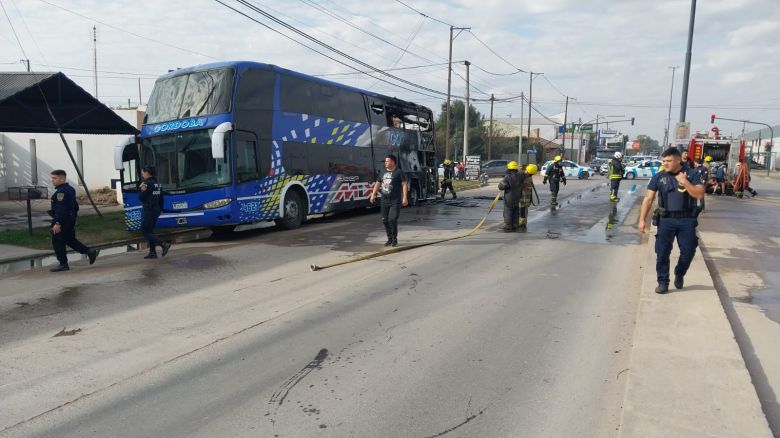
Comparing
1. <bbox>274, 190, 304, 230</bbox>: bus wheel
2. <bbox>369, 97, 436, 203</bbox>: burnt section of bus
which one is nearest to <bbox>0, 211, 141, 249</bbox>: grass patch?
<bbox>274, 190, 304, 230</bbox>: bus wheel

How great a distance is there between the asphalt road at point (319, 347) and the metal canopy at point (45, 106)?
21.2 feet

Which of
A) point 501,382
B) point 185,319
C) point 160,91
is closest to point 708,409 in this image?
point 501,382

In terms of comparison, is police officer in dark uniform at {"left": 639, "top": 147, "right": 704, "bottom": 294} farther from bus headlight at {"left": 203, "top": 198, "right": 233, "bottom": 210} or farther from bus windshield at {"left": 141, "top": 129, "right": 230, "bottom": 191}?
bus windshield at {"left": 141, "top": 129, "right": 230, "bottom": 191}

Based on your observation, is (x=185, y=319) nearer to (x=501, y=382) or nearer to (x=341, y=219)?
(x=501, y=382)

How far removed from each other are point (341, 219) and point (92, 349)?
11619mm

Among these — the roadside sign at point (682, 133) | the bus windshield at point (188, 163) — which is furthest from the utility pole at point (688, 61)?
the bus windshield at point (188, 163)

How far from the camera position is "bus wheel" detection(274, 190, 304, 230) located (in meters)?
13.6

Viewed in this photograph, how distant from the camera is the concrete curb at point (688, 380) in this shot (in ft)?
10.7

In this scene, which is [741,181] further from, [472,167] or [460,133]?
[460,133]

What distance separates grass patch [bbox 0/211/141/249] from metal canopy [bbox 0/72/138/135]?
8.25 feet

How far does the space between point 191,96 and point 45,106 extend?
4956 mm

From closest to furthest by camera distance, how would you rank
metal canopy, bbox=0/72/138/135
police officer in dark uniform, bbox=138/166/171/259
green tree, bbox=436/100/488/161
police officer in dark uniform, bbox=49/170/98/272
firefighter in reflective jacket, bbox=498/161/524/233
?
police officer in dark uniform, bbox=49/170/98/272, police officer in dark uniform, bbox=138/166/171/259, firefighter in reflective jacket, bbox=498/161/524/233, metal canopy, bbox=0/72/138/135, green tree, bbox=436/100/488/161

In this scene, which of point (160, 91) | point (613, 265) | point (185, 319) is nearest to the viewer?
point (185, 319)

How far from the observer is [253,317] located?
19.3ft
